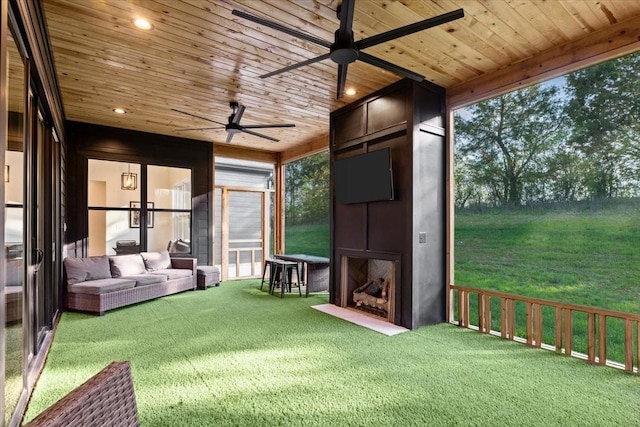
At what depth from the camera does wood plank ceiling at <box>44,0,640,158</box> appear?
279 cm

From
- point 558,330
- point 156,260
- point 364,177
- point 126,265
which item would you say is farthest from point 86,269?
point 558,330

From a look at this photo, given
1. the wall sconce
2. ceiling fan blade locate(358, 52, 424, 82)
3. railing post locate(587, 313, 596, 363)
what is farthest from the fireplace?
the wall sconce

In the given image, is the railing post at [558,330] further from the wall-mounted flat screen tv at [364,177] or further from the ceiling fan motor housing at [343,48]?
the ceiling fan motor housing at [343,48]

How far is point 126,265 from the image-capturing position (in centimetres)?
552

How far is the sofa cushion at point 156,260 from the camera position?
595 centimetres

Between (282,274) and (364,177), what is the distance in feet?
7.47

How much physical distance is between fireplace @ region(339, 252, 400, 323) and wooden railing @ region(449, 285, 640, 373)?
760 millimetres

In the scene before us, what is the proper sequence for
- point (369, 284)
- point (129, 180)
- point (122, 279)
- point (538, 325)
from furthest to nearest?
point (129, 180) < point (122, 279) < point (369, 284) < point (538, 325)

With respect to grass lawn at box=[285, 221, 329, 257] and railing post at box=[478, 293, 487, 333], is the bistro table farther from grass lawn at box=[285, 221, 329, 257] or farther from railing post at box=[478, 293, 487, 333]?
railing post at box=[478, 293, 487, 333]

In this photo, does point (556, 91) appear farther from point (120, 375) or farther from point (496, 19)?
point (120, 375)

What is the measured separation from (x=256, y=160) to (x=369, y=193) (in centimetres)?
395

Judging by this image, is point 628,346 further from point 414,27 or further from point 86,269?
point 86,269

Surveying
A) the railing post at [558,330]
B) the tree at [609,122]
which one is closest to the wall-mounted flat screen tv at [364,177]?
the railing post at [558,330]

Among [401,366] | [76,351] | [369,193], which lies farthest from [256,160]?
[401,366]
